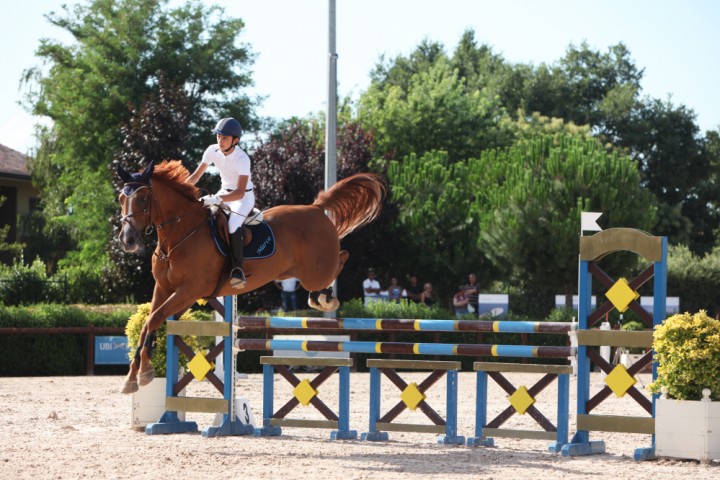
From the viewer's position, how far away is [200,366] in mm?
9594

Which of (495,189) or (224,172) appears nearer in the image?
(224,172)

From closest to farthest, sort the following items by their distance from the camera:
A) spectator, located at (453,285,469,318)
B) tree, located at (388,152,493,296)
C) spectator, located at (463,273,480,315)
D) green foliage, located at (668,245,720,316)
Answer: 1. spectator, located at (453,285,469,318)
2. spectator, located at (463,273,480,315)
3. tree, located at (388,152,493,296)
4. green foliage, located at (668,245,720,316)

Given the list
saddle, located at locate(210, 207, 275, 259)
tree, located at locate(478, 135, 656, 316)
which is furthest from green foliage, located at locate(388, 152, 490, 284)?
saddle, located at locate(210, 207, 275, 259)

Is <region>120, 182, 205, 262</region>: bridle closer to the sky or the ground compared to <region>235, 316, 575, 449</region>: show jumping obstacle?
closer to the sky

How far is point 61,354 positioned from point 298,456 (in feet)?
37.2

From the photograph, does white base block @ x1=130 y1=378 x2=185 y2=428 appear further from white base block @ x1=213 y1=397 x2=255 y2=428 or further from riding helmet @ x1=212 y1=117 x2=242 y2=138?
riding helmet @ x1=212 y1=117 x2=242 y2=138

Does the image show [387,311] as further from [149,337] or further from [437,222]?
[149,337]

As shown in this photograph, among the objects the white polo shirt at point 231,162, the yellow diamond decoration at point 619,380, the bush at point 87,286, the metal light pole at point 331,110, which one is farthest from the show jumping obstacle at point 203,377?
the bush at point 87,286

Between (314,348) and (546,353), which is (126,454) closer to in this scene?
(314,348)

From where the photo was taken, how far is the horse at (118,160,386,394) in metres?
8.30

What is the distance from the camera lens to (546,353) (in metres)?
8.59

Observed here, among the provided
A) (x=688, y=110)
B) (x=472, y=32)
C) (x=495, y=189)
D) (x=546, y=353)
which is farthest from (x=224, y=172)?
(x=472, y=32)

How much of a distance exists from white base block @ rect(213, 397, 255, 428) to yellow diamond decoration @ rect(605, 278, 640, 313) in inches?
145

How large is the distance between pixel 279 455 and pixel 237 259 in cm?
168
